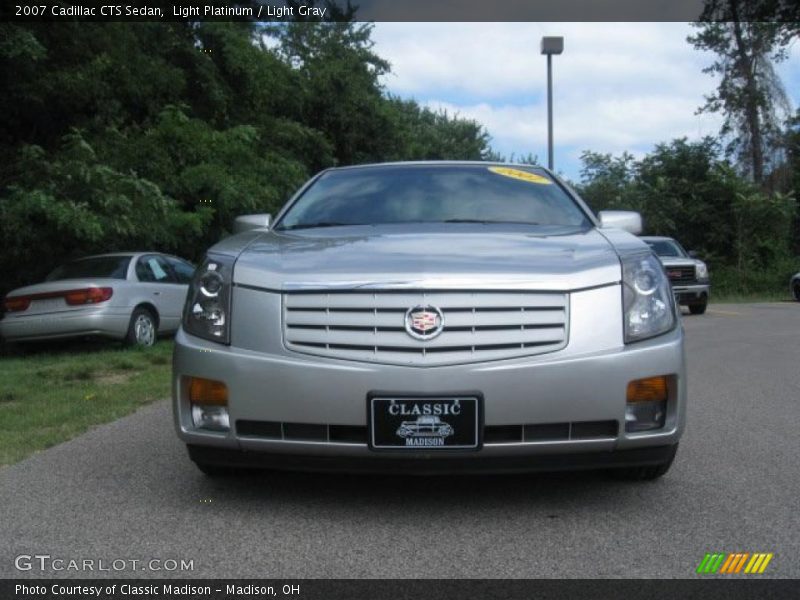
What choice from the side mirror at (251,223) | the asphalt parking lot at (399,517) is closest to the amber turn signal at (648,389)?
the asphalt parking lot at (399,517)

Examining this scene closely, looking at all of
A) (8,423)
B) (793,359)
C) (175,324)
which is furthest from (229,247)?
(175,324)

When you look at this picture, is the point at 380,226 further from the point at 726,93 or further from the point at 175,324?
the point at 726,93

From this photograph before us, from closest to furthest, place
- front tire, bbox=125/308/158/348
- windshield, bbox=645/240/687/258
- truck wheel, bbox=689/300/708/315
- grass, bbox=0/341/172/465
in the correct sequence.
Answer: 1. grass, bbox=0/341/172/465
2. front tire, bbox=125/308/158/348
3. truck wheel, bbox=689/300/708/315
4. windshield, bbox=645/240/687/258

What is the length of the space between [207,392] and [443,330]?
3.28ft

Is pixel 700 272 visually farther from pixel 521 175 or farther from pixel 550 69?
pixel 521 175

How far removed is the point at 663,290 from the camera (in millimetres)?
4160

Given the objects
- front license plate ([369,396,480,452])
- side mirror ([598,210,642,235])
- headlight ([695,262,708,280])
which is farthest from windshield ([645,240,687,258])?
front license plate ([369,396,480,452])

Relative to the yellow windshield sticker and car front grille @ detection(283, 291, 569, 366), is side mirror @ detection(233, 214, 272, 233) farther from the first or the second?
car front grille @ detection(283, 291, 569, 366)

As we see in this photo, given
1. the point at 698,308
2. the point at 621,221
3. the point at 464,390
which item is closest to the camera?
the point at 464,390

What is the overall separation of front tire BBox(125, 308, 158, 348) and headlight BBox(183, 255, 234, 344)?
7.92 metres

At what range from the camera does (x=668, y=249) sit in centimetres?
2045

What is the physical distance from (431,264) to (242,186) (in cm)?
1316

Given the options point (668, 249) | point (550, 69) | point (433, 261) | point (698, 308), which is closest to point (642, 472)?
point (433, 261)

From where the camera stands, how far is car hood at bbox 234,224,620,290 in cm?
388
